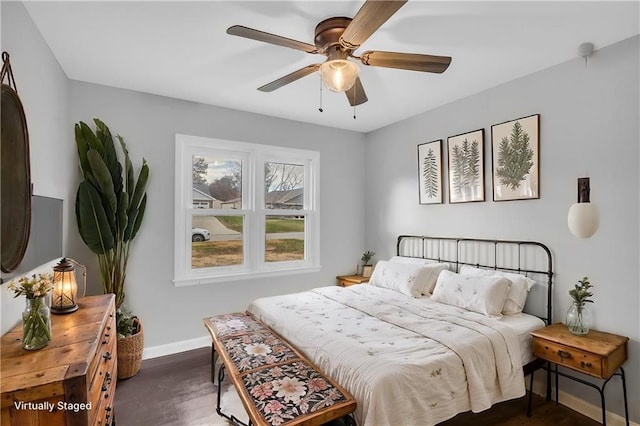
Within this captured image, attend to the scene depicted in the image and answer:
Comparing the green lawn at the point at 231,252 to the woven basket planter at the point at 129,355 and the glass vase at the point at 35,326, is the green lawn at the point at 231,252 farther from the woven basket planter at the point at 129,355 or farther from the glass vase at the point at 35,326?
the glass vase at the point at 35,326

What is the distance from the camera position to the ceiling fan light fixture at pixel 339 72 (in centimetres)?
185

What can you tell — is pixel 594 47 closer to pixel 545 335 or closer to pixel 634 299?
pixel 634 299

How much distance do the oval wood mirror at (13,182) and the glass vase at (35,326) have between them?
225mm

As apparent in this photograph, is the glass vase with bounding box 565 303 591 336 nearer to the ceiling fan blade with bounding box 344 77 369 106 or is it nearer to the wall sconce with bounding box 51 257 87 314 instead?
the ceiling fan blade with bounding box 344 77 369 106

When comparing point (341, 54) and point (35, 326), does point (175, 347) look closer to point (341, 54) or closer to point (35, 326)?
point (35, 326)

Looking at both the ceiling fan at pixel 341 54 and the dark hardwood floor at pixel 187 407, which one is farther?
the dark hardwood floor at pixel 187 407

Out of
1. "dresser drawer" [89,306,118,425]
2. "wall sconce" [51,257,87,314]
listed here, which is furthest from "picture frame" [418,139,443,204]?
"wall sconce" [51,257,87,314]

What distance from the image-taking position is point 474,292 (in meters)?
2.80

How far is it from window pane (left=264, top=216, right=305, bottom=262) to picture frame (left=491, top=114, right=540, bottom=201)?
2.41m

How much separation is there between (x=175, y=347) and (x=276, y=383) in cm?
219

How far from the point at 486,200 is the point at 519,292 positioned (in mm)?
938

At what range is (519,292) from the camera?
9.00 ft

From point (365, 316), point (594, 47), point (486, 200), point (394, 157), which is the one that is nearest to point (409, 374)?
point (365, 316)

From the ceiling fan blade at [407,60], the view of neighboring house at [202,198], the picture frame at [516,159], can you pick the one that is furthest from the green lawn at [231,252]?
the ceiling fan blade at [407,60]
